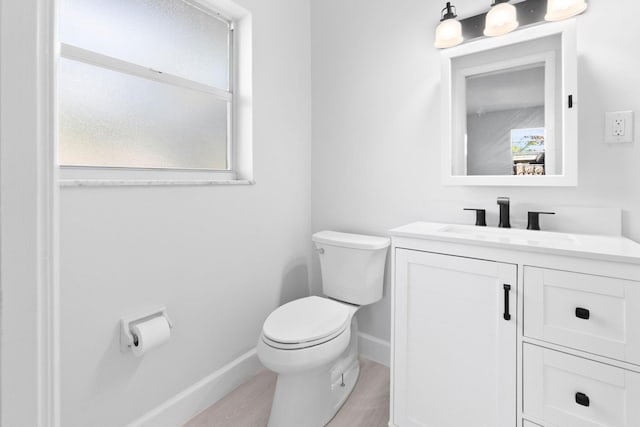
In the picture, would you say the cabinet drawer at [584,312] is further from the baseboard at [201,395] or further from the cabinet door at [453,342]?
the baseboard at [201,395]

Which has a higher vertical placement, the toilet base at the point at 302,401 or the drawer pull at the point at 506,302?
the drawer pull at the point at 506,302

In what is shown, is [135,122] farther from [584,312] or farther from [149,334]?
[584,312]

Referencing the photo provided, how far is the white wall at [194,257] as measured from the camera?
1.14m

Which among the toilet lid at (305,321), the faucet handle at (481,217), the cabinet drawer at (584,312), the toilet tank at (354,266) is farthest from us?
the toilet tank at (354,266)

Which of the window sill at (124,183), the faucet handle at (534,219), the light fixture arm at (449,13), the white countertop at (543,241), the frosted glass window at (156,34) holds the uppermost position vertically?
the light fixture arm at (449,13)

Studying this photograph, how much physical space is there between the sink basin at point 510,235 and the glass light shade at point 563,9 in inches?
34.4

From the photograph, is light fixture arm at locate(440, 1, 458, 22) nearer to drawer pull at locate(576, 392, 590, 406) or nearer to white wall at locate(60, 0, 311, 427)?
white wall at locate(60, 0, 311, 427)

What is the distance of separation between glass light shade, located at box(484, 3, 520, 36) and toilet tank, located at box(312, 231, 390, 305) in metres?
1.09

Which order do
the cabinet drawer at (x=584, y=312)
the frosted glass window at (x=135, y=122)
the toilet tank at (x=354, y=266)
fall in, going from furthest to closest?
Result: the toilet tank at (x=354, y=266)
the frosted glass window at (x=135, y=122)
the cabinet drawer at (x=584, y=312)

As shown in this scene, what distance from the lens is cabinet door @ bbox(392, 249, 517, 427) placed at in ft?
3.58

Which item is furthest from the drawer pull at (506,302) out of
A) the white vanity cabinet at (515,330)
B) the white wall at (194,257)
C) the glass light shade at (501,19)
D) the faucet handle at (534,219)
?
the white wall at (194,257)

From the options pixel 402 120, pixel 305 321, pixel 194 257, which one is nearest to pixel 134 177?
pixel 194 257

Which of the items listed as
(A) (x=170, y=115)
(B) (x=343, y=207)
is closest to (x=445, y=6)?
(B) (x=343, y=207)

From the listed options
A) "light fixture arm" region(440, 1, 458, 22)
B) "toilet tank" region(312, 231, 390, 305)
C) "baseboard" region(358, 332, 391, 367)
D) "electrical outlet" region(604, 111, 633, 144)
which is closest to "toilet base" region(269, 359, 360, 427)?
"toilet tank" region(312, 231, 390, 305)
